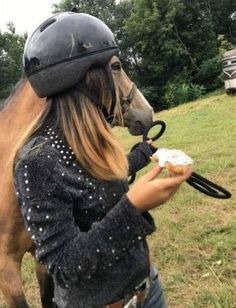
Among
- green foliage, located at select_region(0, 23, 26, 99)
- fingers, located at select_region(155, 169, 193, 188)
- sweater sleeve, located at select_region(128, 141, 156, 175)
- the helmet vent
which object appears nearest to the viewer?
fingers, located at select_region(155, 169, 193, 188)

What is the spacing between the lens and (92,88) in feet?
4.95

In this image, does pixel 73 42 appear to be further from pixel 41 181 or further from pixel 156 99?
pixel 156 99

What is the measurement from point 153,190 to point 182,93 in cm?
2196

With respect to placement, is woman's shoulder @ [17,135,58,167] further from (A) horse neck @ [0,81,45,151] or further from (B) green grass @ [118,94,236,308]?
(B) green grass @ [118,94,236,308]

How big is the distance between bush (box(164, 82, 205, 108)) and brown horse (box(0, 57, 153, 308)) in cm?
2039

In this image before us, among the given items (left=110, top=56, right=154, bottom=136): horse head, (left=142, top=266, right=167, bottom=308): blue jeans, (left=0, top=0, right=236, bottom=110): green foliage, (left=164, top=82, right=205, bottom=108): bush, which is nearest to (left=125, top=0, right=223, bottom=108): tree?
(left=0, top=0, right=236, bottom=110): green foliage

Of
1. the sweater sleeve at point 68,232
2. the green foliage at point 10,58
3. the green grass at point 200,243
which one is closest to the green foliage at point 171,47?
the green foliage at point 10,58

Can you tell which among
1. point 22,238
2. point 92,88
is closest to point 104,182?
point 92,88

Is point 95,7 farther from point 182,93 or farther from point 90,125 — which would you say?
point 90,125

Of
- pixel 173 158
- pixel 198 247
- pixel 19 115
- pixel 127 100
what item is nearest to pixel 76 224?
pixel 173 158

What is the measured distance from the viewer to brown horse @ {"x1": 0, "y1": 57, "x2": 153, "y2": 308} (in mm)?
2525

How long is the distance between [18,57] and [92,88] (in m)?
28.9

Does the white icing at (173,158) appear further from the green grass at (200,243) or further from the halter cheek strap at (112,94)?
the green grass at (200,243)

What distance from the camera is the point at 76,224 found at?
1.44 m
